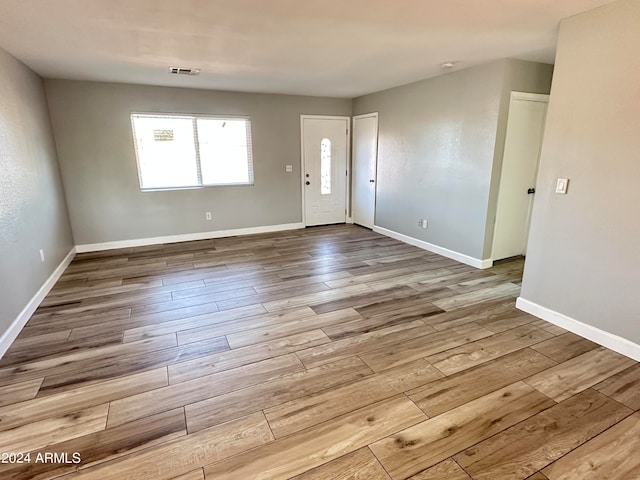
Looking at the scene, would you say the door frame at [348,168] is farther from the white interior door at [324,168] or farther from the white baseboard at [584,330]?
the white baseboard at [584,330]

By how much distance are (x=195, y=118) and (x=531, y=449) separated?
5.64 metres

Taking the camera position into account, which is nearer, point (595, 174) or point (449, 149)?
point (595, 174)

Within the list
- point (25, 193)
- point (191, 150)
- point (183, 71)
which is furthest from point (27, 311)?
point (191, 150)

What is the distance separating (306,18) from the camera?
2520 mm

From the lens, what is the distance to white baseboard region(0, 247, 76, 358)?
2.57 meters

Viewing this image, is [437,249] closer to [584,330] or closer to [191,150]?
[584,330]

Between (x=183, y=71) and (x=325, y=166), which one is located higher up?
(x=183, y=71)

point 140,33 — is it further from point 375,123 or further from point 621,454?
point 621,454

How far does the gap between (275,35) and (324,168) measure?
3.72 metres

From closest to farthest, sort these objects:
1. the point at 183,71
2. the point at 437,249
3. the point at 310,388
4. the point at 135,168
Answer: the point at 310,388, the point at 183,71, the point at 437,249, the point at 135,168

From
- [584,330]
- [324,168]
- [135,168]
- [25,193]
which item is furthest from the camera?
[324,168]

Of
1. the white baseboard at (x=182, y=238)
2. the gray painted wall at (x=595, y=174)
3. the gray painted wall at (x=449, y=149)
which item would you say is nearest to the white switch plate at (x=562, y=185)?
the gray painted wall at (x=595, y=174)

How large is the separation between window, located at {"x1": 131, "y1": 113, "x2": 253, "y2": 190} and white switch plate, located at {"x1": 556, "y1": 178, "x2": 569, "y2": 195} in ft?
14.9

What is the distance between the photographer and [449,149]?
14.7 feet
